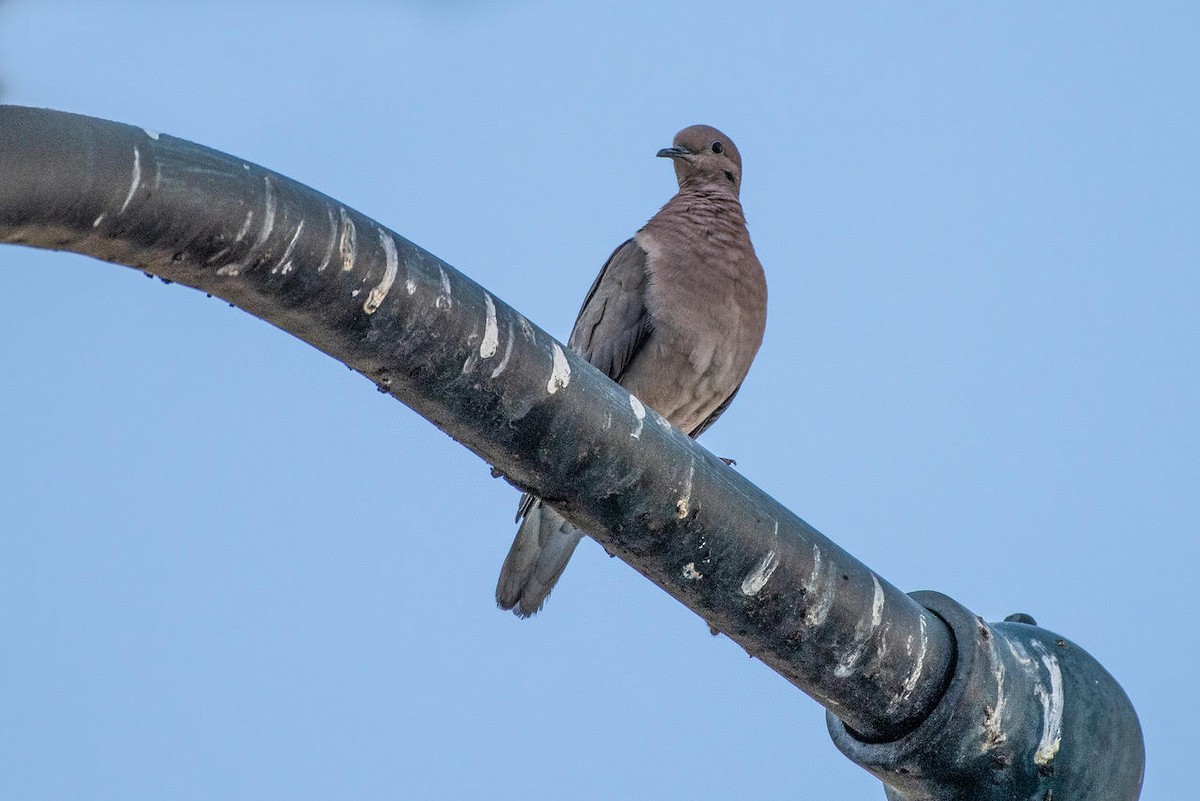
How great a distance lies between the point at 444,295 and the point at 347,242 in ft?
0.63

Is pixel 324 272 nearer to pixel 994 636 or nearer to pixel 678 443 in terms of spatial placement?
pixel 678 443

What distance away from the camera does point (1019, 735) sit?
2867mm

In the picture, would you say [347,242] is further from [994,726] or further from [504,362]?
[994,726]

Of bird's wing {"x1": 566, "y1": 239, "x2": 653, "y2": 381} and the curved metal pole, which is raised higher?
bird's wing {"x1": 566, "y1": 239, "x2": 653, "y2": 381}

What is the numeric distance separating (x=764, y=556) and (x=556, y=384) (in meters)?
0.49

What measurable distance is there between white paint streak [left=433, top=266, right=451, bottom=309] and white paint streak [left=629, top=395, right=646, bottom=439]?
406mm

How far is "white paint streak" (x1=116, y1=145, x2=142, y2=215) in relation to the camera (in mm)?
1989

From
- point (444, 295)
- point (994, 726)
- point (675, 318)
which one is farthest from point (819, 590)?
point (675, 318)

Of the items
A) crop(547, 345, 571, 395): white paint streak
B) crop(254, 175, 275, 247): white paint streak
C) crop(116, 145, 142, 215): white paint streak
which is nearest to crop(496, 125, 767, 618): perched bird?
crop(547, 345, 571, 395): white paint streak

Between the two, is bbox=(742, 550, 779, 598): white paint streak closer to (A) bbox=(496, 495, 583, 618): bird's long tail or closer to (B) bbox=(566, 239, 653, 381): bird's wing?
(A) bbox=(496, 495, 583, 618): bird's long tail

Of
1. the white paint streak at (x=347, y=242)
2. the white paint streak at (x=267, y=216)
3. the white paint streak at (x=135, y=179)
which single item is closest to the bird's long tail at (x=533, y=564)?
the white paint streak at (x=347, y=242)

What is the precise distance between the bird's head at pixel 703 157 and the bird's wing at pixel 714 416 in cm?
85

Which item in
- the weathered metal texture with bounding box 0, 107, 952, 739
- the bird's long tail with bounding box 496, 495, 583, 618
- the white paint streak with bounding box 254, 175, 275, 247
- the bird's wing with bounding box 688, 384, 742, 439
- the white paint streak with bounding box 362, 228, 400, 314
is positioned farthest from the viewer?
the bird's wing with bounding box 688, 384, 742, 439

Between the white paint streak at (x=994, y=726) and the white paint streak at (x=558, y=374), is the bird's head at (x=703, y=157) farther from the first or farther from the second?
the white paint streak at (x=558, y=374)
